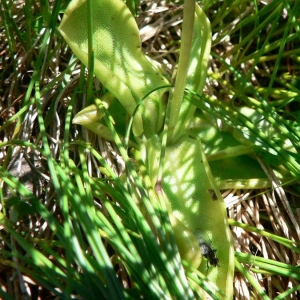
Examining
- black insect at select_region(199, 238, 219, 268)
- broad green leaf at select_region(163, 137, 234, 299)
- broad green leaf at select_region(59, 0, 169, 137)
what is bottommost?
black insect at select_region(199, 238, 219, 268)

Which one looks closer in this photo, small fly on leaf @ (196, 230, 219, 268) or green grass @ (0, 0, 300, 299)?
green grass @ (0, 0, 300, 299)

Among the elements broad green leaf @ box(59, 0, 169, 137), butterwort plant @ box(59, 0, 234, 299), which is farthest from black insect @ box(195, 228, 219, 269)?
broad green leaf @ box(59, 0, 169, 137)

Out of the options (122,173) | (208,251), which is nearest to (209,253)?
(208,251)

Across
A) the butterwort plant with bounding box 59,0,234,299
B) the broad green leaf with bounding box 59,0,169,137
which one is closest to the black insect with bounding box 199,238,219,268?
the butterwort plant with bounding box 59,0,234,299

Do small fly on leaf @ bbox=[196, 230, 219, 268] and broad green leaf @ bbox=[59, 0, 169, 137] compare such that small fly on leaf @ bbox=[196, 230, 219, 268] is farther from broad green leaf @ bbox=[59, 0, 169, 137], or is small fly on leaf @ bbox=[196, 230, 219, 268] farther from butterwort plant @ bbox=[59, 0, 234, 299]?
broad green leaf @ bbox=[59, 0, 169, 137]

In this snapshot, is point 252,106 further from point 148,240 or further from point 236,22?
point 148,240

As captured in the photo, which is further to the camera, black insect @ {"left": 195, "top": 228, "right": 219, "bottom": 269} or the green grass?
black insect @ {"left": 195, "top": 228, "right": 219, "bottom": 269}

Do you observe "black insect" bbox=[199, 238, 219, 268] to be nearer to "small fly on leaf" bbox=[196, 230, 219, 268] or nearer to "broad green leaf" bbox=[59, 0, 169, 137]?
"small fly on leaf" bbox=[196, 230, 219, 268]

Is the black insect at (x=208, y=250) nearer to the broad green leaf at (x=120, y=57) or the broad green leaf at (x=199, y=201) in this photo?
the broad green leaf at (x=199, y=201)

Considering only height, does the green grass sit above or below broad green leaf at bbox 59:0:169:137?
below
